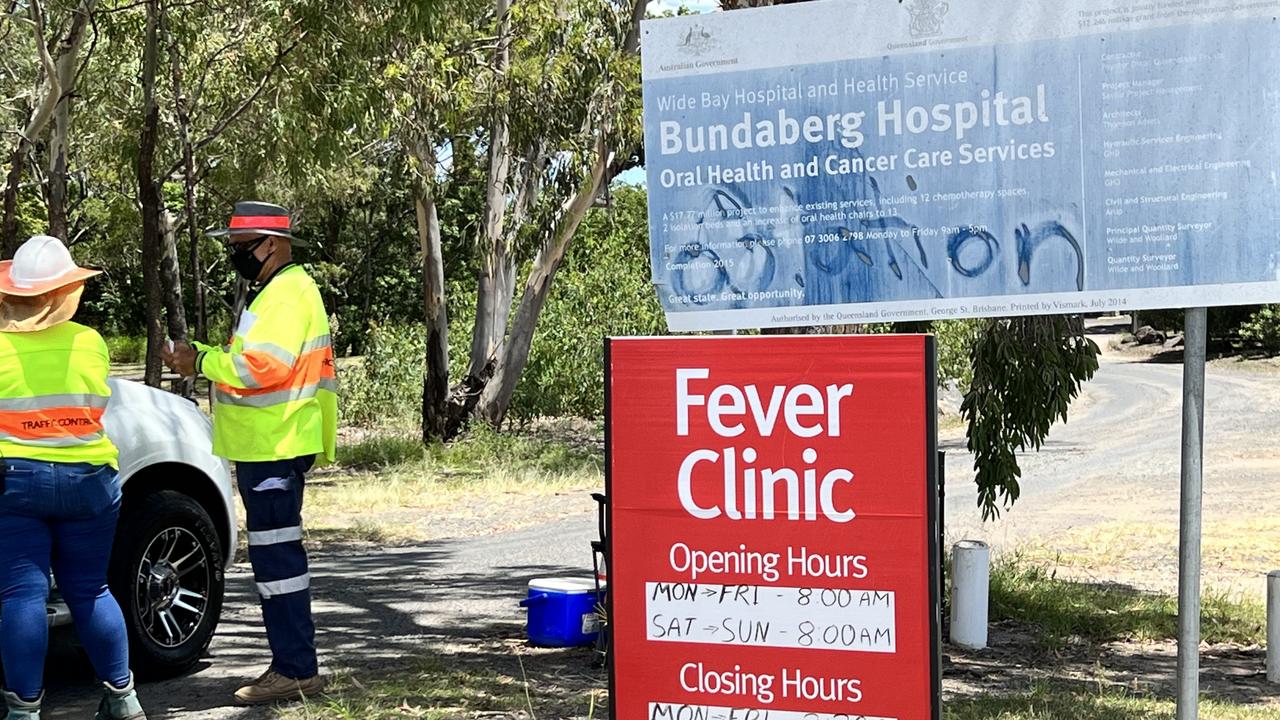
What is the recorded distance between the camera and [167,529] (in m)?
6.51

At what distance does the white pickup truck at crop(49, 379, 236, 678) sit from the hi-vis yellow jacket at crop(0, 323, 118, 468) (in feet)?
2.59

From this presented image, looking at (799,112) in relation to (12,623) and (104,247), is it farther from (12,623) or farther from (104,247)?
(104,247)

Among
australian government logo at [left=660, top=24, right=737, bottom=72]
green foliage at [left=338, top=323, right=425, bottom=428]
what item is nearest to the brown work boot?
australian government logo at [left=660, top=24, right=737, bottom=72]

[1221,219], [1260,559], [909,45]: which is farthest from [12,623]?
[1260,559]

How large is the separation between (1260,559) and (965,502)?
390 centimetres

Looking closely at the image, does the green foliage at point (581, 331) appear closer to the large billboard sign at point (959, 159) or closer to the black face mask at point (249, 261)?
the black face mask at point (249, 261)

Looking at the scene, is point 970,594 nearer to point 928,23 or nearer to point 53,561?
point 928,23

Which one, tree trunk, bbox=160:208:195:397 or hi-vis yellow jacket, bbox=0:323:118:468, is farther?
tree trunk, bbox=160:208:195:397

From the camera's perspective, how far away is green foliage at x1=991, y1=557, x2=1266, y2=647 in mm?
7641

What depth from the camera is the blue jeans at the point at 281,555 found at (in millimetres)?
5953

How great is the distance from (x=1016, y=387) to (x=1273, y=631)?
182cm

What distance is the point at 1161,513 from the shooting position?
13.4 metres

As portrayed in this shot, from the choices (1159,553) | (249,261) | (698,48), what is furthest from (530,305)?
(698,48)

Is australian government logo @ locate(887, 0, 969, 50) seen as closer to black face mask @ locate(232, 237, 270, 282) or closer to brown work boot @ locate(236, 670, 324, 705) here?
black face mask @ locate(232, 237, 270, 282)
